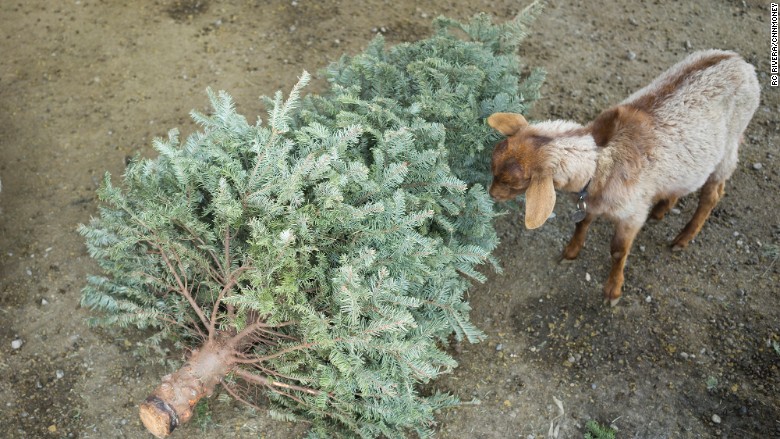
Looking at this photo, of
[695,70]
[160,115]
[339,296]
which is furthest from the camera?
[160,115]

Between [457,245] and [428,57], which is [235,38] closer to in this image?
[428,57]

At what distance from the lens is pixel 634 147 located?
3975 millimetres

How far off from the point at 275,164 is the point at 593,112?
3610mm

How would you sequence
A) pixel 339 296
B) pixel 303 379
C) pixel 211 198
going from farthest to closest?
pixel 211 198 → pixel 303 379 → pixel 339 296

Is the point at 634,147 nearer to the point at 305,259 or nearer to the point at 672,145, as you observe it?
the point at 672,145

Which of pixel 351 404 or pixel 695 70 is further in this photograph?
pixel 695 70

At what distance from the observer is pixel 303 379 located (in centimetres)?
334

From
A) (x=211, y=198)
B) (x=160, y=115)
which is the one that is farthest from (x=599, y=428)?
(x=160, y=115)

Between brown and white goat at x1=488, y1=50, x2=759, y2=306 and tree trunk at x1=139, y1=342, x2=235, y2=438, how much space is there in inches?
76.6

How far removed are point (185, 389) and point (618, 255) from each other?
9.75 feet

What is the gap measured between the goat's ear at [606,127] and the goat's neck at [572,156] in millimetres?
77

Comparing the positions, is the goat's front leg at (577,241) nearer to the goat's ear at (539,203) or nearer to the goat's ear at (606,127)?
the goat's ear at (606,127)

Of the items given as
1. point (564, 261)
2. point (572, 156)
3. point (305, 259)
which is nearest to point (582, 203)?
point (572, 156)

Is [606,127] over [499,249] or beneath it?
over
